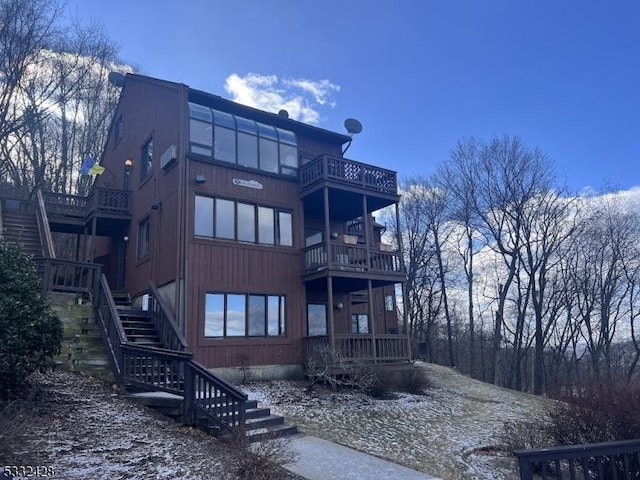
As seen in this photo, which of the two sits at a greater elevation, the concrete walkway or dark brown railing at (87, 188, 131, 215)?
dark brown railing at (87, 188, 131, 215)

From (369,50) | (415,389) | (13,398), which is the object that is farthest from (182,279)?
(369,50)

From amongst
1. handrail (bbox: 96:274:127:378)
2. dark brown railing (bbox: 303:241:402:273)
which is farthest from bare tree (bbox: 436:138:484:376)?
handrail (bbox: 96:274:127:378)

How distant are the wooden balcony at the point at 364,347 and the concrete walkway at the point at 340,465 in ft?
19.0

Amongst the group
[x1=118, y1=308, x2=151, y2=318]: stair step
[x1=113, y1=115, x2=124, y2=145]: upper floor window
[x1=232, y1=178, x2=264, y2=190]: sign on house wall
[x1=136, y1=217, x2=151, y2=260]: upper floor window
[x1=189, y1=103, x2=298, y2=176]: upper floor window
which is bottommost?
[x1=118, y1=308, x2=151, y2=318]: stair step

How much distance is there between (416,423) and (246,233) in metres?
7.51

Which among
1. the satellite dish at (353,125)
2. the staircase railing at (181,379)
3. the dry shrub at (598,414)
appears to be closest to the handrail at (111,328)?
the staircase railing at (181,379)

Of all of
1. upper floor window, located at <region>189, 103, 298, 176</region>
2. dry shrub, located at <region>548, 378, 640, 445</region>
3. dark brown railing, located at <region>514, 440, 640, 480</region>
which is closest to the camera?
dark brown railing, located at <region>514, 440, 640, 480</region>

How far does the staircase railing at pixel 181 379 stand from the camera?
25.6 ft

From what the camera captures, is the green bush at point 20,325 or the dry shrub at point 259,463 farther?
the green bush at point 20,325

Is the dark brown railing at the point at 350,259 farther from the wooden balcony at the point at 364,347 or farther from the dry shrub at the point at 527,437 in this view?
the dry shrub at the point at 527,437

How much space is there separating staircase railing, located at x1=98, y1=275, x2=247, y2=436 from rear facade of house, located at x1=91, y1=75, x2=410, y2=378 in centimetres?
304

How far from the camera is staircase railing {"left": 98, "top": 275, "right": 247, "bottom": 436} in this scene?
25.6 ft

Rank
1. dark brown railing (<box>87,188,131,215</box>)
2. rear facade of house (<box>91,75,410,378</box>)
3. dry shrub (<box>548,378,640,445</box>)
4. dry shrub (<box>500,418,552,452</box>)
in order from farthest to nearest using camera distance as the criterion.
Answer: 1. dark brown railing (<box>87,188,131,215</box>)
2. rear facade of house (<box>91,75,410,378</box>)
3. dry shrub (<box>500,418,552,452</box>)
4. dry shrub (<box>548,378,640,445</box>)

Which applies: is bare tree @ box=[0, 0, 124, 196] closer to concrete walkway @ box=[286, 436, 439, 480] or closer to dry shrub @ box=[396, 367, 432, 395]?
dry shrub @ box=[396, 367, 432, 395]
